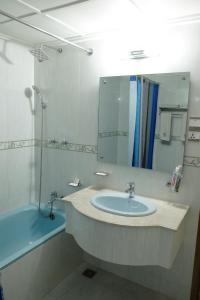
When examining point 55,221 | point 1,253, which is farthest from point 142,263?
point 1,253

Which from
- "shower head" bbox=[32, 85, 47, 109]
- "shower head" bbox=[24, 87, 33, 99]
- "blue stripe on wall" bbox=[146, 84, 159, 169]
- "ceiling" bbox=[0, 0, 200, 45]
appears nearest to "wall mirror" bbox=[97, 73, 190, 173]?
"blue stripe on wall" bbox=[146, 84, 159, 169]

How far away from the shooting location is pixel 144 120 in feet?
6.44

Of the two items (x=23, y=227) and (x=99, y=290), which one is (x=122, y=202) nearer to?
(x=99, y=290)

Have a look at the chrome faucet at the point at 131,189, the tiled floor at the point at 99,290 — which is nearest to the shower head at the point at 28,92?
the chrome faucet at the point at 131,189

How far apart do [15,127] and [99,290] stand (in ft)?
5.60

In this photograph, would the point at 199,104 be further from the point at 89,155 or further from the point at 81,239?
the point at 81,239

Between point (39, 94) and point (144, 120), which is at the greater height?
point (39, 94)

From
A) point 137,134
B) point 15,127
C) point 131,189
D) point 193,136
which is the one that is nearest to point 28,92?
point 15,127

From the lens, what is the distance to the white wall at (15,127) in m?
2.27

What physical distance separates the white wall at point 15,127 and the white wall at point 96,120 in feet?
0.62

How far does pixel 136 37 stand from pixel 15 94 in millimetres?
1263

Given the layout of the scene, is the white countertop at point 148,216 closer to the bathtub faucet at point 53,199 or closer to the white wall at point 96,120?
the white wall at point 96,120

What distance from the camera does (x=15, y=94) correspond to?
237 centimetres

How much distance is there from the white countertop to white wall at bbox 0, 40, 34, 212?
862 millimetres
